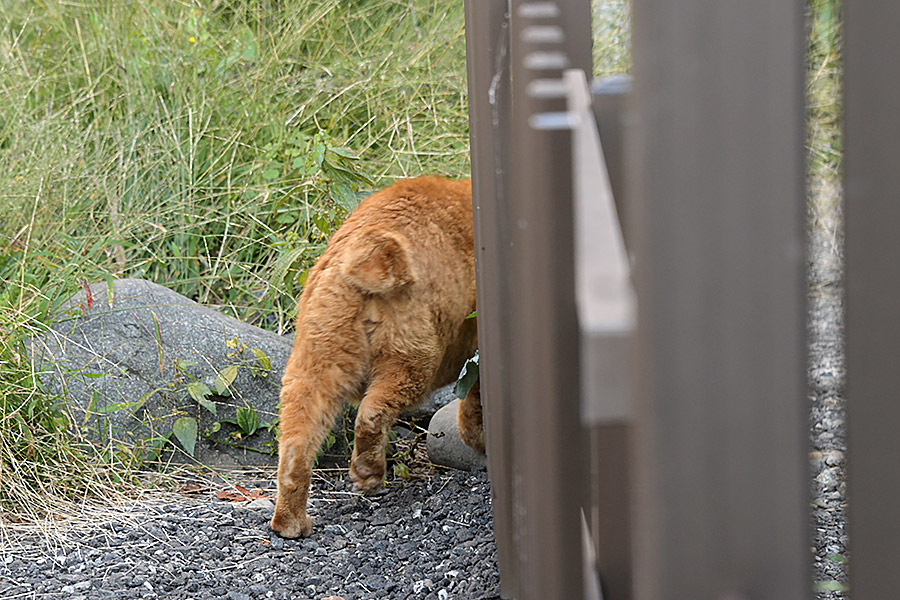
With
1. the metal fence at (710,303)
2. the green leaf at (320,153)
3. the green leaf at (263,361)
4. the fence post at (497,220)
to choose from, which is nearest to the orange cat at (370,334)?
the green leaf at (320,153)

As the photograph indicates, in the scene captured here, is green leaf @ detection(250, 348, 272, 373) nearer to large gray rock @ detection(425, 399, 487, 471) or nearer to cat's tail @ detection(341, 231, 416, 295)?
large gray rock @ detection(425, 399, 487, 471)

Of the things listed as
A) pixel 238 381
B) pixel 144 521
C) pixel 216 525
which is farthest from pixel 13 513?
pixel 238 381

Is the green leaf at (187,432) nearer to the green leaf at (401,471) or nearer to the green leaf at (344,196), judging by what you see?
the green leaf at (401,471)

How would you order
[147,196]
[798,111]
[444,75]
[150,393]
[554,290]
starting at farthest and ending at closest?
[444,75] < [147,196] < [150,393] < [554,290] < [798,111]

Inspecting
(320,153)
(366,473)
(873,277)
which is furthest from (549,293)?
(320,153)

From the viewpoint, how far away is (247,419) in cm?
416

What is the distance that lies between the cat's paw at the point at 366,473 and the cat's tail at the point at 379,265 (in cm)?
65

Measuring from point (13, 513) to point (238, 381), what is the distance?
111 cm

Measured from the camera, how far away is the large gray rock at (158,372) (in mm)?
4082

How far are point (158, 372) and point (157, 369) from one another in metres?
0.02

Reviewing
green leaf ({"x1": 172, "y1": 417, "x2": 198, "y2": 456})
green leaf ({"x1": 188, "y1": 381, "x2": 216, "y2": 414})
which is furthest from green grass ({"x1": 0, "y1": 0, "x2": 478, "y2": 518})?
green leaf ({"x1": 172, "y1": 417, "x2": 198, "y2": 456})

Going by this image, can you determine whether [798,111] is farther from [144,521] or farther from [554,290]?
[144,521]

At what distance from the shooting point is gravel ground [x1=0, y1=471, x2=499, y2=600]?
2938 mm

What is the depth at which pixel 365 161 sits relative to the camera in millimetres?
5816
